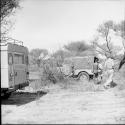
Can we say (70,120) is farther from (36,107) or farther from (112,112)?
(36,107)

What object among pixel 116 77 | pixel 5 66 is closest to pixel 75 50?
pixel 116 77

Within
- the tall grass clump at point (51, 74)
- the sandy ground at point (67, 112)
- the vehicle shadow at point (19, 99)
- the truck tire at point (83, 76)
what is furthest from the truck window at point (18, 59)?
the truck tire at point (83, 76)

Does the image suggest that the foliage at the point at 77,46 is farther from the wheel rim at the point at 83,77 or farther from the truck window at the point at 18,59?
the truck window at the point at 18,59

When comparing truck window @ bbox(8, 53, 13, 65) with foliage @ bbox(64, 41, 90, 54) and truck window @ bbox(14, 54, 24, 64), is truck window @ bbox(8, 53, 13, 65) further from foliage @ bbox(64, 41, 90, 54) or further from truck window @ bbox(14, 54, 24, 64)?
foliage @ bbox(64, 41, 90, 54)

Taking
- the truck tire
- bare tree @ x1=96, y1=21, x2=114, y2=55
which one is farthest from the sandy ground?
bare tree @ x1=96, y1=21, x2=114, y2=55

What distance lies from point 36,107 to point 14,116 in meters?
1.75

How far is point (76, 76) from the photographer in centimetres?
1981

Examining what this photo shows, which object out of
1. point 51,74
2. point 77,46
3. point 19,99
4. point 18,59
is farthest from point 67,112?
point 77,46

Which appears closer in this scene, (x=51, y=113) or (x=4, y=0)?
(x=51, y=113)

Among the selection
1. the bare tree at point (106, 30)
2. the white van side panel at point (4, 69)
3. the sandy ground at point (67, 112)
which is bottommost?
the sandy ground at point (67, 112)

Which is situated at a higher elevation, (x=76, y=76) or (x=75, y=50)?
(x=75, y=50)

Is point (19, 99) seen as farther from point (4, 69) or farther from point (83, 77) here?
point (83, 77)

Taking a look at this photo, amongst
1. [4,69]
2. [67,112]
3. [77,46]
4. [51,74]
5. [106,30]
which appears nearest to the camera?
[67,112]

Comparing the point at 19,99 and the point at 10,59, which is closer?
the point at 10,59
